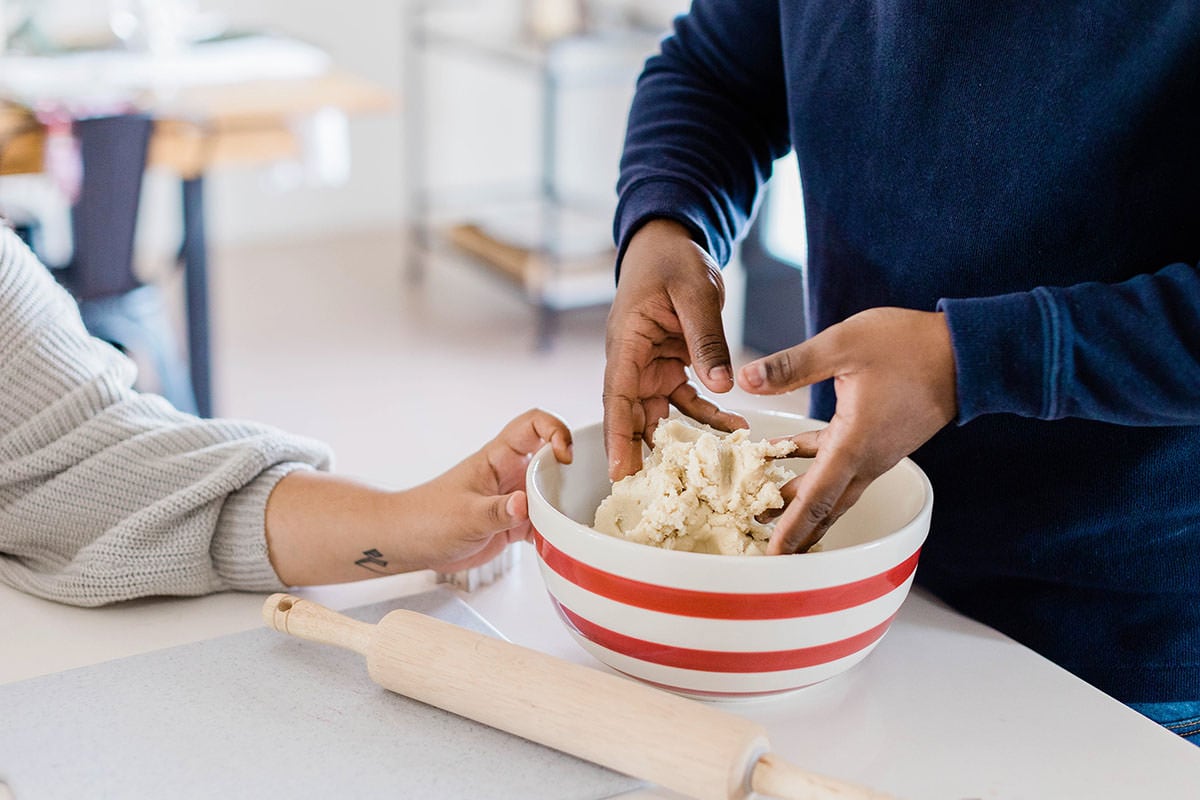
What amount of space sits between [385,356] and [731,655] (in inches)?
113

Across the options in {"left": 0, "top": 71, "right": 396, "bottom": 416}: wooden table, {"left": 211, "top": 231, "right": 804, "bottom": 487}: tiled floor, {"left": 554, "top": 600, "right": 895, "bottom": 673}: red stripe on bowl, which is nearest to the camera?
{"left": 554, "top": 600, "right": 895, "bottom": 673}: red stripe on bowl

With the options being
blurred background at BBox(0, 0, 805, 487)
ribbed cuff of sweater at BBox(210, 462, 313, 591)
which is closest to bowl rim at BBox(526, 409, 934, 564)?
ribbed cuff of sweater at BBox(210, 462, 313, 591)

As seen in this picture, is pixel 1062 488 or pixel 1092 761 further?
pixel 1062 488

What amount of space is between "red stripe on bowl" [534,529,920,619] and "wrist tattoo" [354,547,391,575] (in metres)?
0.23

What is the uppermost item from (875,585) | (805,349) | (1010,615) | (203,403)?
(805,349)

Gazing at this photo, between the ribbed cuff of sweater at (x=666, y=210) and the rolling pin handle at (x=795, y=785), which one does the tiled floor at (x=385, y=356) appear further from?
the rolling pin handle at (x=795, y=785)

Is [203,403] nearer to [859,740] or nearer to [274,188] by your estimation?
[274,188]

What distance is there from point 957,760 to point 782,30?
1.99ft

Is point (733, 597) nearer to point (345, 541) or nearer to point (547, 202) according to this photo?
point (345, 541)

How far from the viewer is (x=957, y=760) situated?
72 centimetres

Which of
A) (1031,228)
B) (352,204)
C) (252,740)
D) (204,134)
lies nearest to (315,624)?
(252,740)

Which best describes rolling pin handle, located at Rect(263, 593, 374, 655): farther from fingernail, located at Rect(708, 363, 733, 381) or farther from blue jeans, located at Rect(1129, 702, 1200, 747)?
blue jeans, located at Rect(1129, 702, 1200, 747)

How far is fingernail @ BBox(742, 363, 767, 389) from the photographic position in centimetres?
67

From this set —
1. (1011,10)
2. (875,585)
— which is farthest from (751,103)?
(875,585)
